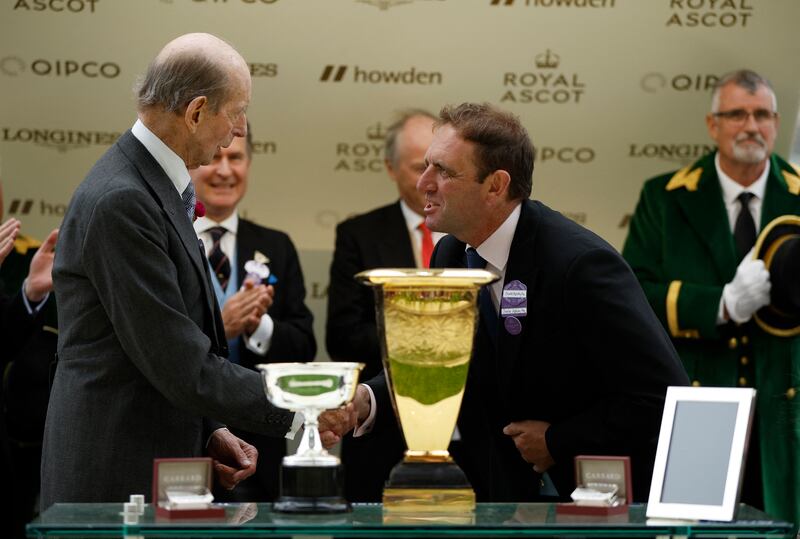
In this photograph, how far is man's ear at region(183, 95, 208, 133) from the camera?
319 cm

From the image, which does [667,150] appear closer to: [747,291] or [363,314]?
[747,291]

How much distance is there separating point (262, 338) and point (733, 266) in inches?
65.7

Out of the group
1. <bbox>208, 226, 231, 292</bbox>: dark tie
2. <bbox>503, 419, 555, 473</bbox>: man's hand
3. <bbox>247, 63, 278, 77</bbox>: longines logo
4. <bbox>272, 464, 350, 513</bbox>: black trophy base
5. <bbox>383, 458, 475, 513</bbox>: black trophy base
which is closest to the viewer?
<bbox>272, 464, 350, 513</bbox>: black trophy base

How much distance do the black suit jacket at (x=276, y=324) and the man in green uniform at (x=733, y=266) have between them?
1.20 m

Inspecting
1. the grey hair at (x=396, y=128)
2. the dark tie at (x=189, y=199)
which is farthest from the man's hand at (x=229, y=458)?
the grey hair at (x=396, y=128)

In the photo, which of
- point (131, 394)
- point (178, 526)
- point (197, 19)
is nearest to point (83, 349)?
point (131, 394)

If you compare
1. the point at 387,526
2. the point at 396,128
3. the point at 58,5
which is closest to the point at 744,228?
the point at 396,128

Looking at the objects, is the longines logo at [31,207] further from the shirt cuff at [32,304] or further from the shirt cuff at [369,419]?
the shirt cuff at [369,419]

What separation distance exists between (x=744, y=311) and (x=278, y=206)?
1838mm

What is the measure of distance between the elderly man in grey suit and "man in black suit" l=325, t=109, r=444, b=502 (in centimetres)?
201

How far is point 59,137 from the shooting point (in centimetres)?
552

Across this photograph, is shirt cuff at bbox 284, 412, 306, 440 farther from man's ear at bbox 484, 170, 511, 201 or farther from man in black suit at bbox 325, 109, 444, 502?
man in black suit at bbox 325, 109, 444, 502

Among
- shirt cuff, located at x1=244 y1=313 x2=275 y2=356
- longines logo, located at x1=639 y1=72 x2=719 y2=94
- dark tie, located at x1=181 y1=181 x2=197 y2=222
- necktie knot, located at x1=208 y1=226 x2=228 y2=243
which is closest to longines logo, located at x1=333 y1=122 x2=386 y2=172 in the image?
necktie knot, located at x1=208 y1=226 x2=228 y2=243

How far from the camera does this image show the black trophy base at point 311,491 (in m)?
2.50
